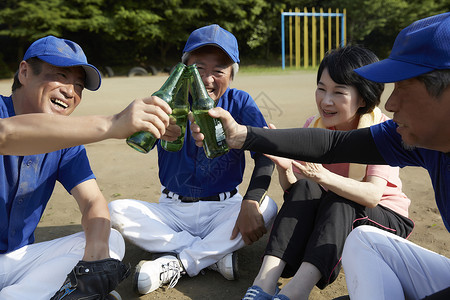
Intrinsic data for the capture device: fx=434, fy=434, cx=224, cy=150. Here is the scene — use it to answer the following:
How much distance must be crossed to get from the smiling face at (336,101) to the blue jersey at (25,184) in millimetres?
1717

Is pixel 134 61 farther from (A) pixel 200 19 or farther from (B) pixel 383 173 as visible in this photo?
(B) pixel 383 173

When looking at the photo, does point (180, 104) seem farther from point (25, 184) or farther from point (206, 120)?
point (25, 184)

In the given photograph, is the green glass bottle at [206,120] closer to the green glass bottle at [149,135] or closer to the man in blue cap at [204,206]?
the green glass bottle at [149,135]

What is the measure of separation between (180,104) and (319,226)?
3.80 ft

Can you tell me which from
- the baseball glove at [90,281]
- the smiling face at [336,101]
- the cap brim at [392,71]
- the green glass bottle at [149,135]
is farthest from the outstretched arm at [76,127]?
the smiling face at [336,101]

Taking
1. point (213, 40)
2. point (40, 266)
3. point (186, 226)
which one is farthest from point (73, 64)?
point (186, 226)

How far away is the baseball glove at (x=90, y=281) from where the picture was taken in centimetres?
244

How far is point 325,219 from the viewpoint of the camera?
2721mm

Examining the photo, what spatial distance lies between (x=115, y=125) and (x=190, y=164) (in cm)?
151

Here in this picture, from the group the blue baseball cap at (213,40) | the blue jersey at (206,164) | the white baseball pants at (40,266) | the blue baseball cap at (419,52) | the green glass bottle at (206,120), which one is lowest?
the white baseball pants at (40,266)

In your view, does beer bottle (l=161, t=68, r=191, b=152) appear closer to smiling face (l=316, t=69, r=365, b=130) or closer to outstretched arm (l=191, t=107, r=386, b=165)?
outstretched arm (l=191, t=107, r=386, b=165)

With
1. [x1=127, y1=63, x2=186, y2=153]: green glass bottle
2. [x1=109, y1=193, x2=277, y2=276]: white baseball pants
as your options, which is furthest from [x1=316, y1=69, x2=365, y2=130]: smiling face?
[x1=127, y1=63, x2=186, y2=153]: green glass bottle

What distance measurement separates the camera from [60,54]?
8.77 feet

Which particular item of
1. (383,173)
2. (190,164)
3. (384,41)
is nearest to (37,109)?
(190,164)
